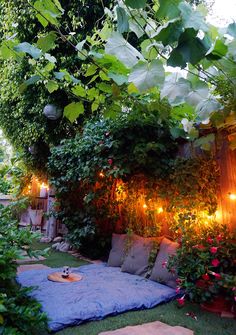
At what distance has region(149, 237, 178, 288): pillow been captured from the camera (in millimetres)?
3543

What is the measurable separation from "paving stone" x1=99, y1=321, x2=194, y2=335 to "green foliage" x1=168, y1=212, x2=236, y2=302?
18.4 inches

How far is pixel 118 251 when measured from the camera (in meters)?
4.57

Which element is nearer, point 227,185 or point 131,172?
point 227,185

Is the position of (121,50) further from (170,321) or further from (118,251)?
(118,251)

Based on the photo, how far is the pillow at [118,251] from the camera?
14.8 ft

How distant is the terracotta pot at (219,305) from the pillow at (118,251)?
171cm

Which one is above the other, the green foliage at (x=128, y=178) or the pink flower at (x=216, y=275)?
the green foliage at (x=128, y=178)

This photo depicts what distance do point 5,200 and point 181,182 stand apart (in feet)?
25.4

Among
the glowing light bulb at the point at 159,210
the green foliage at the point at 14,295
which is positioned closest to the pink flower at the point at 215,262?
the glowing light bulb at the point at 159,210

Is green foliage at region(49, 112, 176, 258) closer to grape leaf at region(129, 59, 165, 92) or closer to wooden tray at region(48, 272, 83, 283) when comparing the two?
wooden tray at region(48, 272, 83, 283)

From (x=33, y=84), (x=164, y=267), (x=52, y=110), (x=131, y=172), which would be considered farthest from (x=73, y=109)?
(x=33, y=84)

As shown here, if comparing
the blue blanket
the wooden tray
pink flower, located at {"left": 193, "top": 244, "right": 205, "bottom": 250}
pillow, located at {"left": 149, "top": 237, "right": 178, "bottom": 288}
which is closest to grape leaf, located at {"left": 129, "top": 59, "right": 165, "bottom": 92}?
the blue blanket

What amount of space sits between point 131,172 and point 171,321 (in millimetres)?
2210

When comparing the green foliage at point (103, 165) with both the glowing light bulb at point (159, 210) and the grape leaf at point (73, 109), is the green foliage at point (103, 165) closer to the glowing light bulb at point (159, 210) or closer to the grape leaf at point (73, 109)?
the glowing light bulb at point (159, 210)
